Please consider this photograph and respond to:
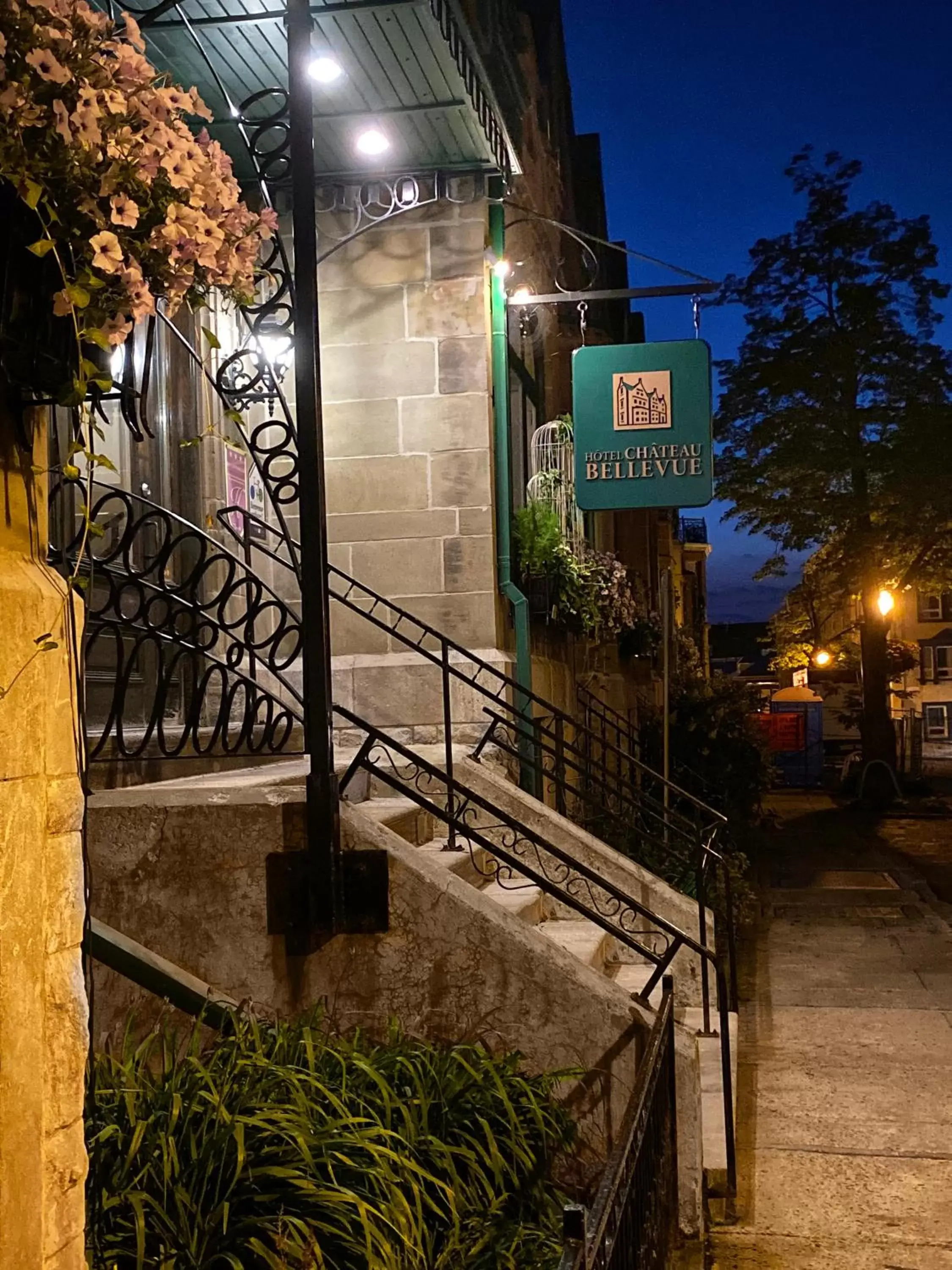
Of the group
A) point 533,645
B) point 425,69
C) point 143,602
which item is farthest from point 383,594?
point 143,602

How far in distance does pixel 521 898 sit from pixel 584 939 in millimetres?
393

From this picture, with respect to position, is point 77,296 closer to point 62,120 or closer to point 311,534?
point 62,120

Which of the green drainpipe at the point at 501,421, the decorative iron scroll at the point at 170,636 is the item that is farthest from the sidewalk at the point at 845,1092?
the decorative iron scroll at the point at 170,636

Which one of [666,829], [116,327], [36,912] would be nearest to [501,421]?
[666,829]

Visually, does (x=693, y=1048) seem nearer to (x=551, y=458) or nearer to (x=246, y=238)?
(x=246, y=238)

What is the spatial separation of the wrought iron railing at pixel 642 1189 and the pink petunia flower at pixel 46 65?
2.10 m

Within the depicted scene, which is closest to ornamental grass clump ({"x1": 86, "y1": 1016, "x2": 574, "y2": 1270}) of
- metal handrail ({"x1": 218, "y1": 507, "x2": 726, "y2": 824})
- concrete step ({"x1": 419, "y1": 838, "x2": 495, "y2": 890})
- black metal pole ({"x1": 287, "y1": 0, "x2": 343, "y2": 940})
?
black metal pole ({"x1": 287, "y1": 0, "x2": 343, "y2": 940})

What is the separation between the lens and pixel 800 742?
27859 mm

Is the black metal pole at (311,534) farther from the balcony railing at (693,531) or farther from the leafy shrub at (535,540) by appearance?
the balcony railing at (693,531)

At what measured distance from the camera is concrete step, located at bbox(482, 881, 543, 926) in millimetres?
6113

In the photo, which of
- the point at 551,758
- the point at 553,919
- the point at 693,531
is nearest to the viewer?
the point at 553,919

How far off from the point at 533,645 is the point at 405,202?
11.7ft

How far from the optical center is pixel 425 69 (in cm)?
734

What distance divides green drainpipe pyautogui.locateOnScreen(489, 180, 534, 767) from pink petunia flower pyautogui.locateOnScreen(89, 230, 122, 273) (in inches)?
266
